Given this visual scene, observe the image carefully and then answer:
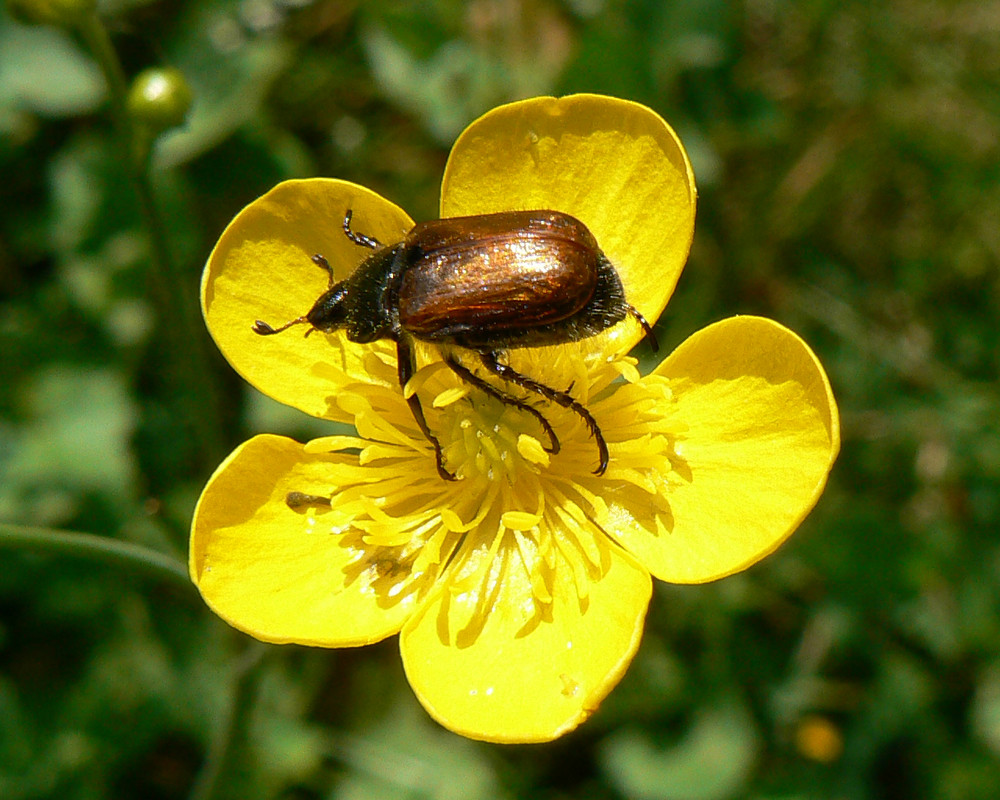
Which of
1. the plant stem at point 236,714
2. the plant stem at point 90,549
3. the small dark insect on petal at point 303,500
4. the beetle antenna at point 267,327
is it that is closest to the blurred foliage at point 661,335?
the plant stem at point 236,714

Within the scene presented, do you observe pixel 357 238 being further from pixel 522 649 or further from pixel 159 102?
pixel 522 649

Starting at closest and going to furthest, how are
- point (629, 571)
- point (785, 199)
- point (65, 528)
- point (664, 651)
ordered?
point (629, 571) < point (65, 528) < point (664, 651) < point (785, 199)

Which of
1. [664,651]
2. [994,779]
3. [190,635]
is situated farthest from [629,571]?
[994,779]

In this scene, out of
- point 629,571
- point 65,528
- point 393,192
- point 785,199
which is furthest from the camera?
point 785,199

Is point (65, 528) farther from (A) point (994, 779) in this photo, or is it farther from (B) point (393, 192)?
(A) point (994, 779)

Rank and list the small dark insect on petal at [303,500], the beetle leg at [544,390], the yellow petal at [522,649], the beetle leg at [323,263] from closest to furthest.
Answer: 1. the yellow petal at [522,649]
2. the beetle leg at [544,390]
3. the small dark insect on petal at [303,500]
4. the beetle leg at [323,263]

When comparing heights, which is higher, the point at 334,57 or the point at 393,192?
the point at 334,57

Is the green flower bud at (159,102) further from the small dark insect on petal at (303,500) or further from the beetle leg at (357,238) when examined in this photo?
the small dark insect on petal at (303,500)

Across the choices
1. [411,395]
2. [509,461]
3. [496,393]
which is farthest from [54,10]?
[509,461]

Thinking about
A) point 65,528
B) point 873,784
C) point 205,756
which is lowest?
point 873,784
